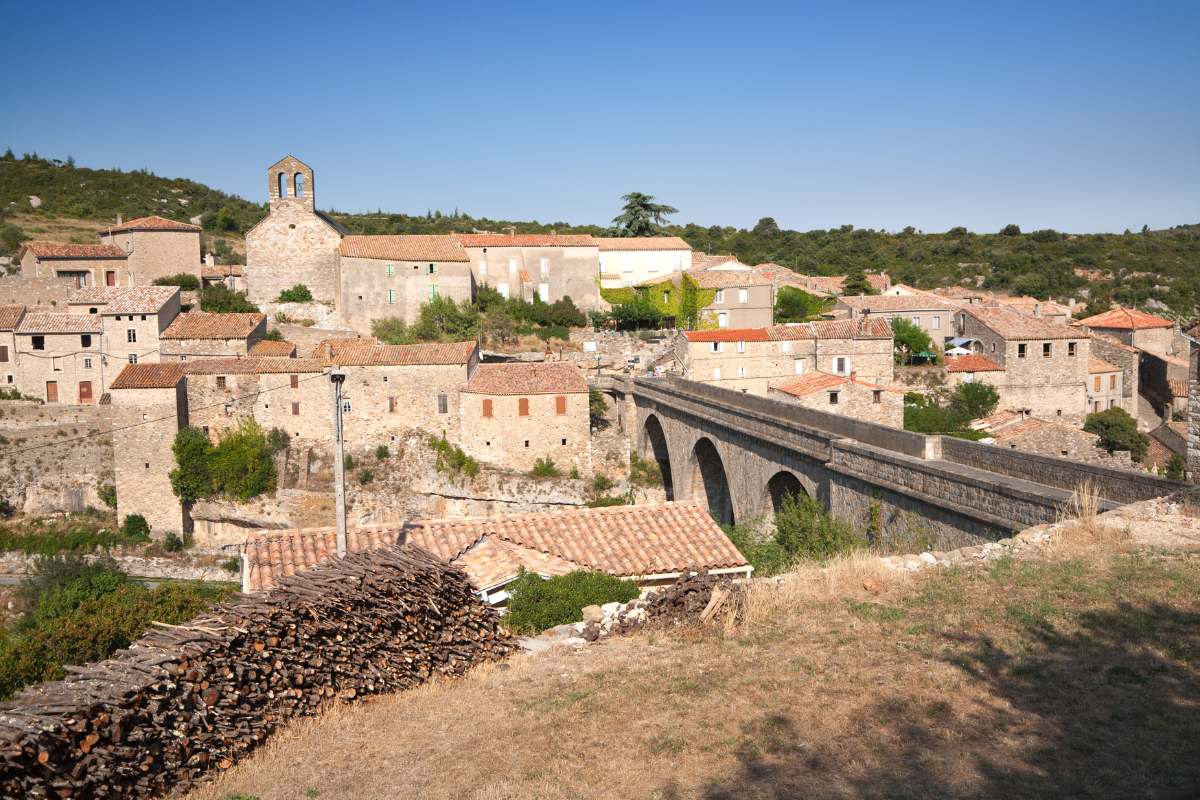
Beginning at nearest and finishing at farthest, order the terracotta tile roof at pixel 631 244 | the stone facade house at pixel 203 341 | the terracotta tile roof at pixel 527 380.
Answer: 1. the terracotta tile roof at pixel 527 380
2. the stone facade house at pixel 203 341
3. the terracotta tile roof at pixel 631 244

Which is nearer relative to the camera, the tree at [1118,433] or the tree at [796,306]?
the tree at [1118,433]

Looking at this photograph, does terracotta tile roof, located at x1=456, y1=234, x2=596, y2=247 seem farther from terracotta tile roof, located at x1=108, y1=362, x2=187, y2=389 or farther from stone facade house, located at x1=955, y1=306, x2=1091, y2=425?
stone facade house, located at x1=955, y1=306, x2=1091, y2=425

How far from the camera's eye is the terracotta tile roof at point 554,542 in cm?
1322

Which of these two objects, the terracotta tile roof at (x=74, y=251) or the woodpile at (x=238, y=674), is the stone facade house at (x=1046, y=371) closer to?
the woodpile at (x=238, y=674)

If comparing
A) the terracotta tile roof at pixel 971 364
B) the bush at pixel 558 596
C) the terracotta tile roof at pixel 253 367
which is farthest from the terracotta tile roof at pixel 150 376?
the terracotta tile roof at pixel 971 364

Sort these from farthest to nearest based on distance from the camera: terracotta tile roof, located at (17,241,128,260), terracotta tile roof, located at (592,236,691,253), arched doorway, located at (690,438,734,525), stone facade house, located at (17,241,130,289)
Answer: terracotta tile roof, located at (592,236,691,253) → terracotta tile roof, located at (17,241,128,260) → stone facade house, located at (17,241,130,289) → arched doorway, located at (690,438,734,525)

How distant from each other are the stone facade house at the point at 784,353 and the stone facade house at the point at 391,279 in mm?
13368

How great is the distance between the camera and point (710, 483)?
26.1 meters

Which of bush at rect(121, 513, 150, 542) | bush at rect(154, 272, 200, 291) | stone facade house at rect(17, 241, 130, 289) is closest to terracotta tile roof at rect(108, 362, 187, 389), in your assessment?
bush at rect(121, 513, 150, 542)

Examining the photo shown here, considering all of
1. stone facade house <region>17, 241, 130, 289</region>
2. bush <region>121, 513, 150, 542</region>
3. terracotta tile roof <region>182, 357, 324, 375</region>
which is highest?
stone facade house <region>17, 241, 130, 289</region>

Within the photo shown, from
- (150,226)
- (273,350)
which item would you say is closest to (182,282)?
(150,226)

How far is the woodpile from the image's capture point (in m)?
6.24

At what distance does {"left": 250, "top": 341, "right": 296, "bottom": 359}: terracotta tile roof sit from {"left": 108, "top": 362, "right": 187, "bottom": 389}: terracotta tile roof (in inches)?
119

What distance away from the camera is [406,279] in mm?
41719
